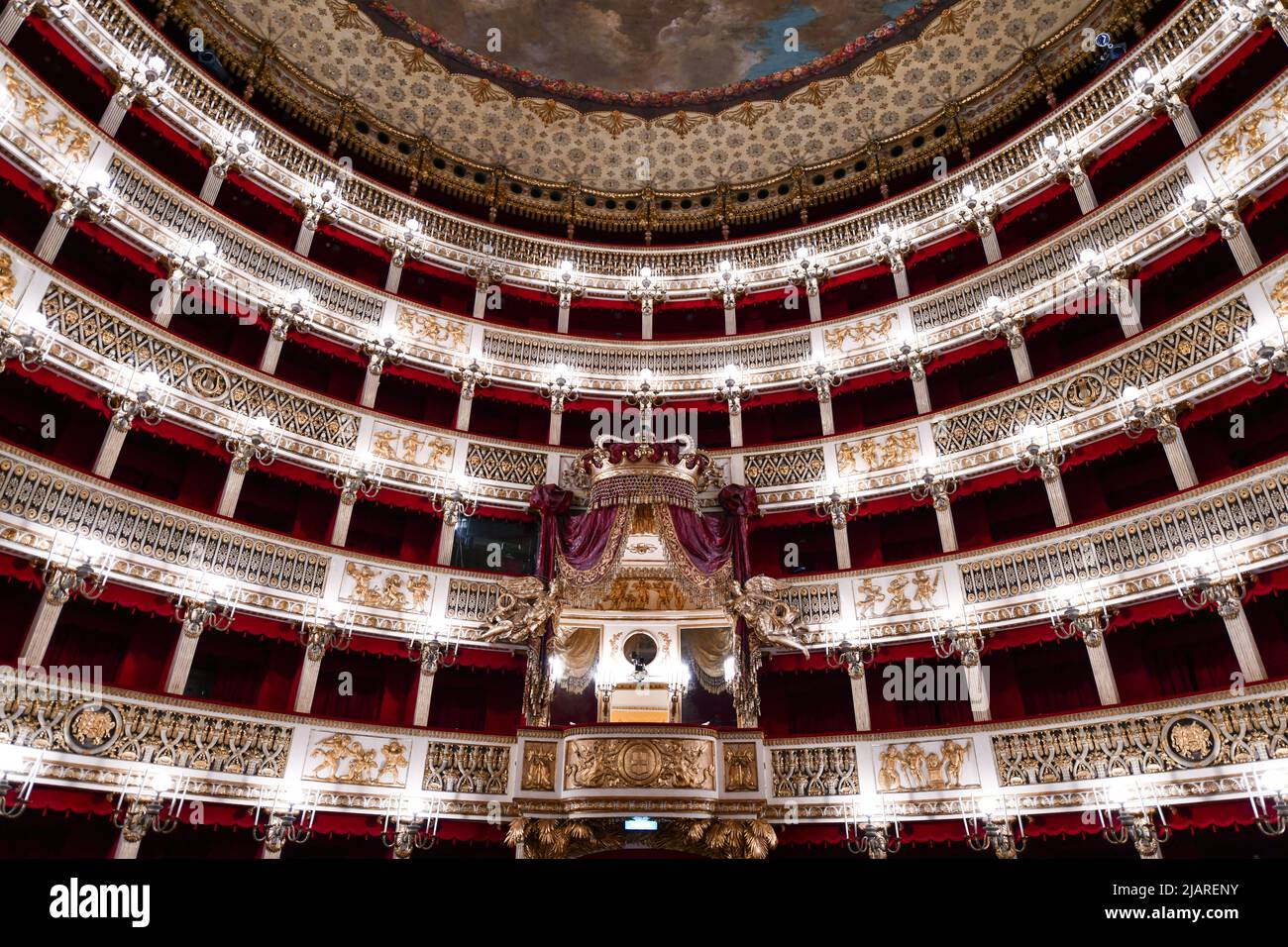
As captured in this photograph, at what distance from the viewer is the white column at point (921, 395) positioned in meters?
18.7

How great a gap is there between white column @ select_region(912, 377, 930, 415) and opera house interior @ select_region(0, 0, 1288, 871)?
0.45ft

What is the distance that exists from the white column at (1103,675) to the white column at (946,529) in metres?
3.46

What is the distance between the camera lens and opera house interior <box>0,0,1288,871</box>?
13328 millimetres

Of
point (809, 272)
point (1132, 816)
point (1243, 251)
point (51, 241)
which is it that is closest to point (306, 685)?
point (51, 241)

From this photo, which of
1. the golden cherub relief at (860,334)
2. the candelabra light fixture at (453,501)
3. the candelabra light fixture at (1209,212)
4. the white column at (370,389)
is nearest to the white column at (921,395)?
the golden cherub relief at (860,334)

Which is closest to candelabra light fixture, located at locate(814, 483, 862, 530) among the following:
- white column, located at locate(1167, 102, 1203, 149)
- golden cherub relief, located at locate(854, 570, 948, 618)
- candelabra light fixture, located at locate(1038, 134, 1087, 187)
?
golden cherub relief, located at locate(854, 570, 948, 618)

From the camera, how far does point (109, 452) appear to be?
14.7 metres

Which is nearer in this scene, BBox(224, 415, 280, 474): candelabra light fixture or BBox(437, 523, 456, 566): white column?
BBox(224, 415, 280, 474): candelabra light fixture

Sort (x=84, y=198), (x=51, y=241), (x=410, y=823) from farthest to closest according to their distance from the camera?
(x=84, y=198), (x=51, y=241), (x=410, y=823)

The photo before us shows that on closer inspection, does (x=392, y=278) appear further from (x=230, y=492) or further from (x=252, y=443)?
(x=230, y=492)

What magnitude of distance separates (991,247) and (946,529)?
7.64m

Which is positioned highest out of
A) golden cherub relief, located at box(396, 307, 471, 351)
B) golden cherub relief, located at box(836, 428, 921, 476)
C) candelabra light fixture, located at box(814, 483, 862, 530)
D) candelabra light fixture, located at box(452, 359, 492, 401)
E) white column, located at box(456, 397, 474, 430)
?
golden cherub relief, located at box(396, 307, 471, 351)

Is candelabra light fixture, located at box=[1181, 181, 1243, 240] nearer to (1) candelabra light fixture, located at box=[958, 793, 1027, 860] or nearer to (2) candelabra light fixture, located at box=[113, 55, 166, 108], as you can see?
(1) candelabra light fixture, located at box=[958, 793, 1027, 860]

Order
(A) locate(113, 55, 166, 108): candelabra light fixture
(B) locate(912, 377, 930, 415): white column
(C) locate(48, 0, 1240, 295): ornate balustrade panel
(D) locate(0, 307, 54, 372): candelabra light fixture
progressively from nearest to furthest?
1. (D) locate(0, 307, 54, 372): candelabra light fixture
2. (C) locate(48, 0, 1240, 295): ornate balustrade panel
3. (A) locate(113, 55, 166, 108): candelabra light fixture
4. (B) locate(912, 377, 930, 415): white column
